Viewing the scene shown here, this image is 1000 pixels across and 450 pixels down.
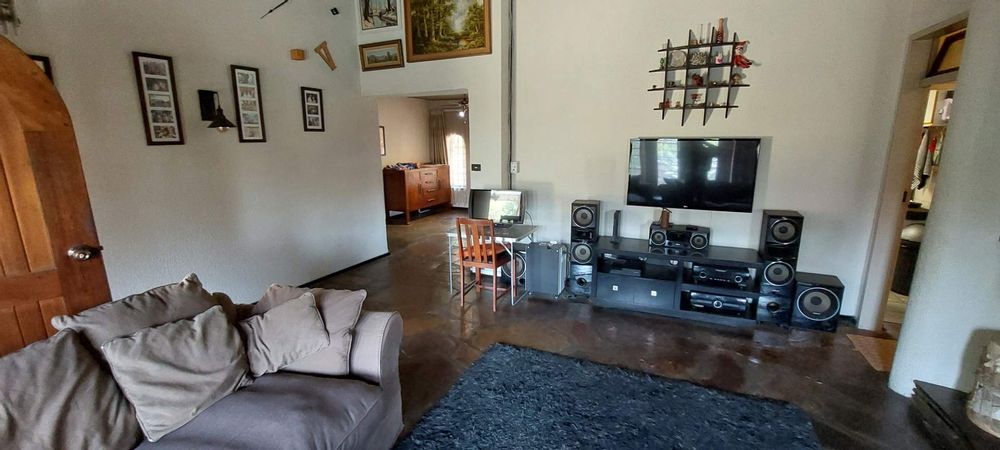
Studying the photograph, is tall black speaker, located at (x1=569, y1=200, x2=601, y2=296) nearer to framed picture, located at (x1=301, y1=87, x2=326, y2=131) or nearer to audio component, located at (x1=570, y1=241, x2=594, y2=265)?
audio component, located at (x1=570, y1=241, x2=594, y2=265)

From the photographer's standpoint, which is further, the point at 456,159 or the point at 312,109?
the point at 456,159

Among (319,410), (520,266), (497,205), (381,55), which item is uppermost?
(381,55)

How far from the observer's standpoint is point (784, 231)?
3146mm

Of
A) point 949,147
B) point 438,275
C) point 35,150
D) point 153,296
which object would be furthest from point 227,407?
point 949,147

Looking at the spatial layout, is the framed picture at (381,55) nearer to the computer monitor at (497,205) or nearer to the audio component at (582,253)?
the computer monitor at (497,205)

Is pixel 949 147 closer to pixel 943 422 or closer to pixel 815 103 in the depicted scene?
pixel 815 103

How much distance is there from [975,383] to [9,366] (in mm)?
4026

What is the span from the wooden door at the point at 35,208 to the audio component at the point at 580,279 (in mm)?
3186

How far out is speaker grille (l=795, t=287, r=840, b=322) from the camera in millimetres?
3111

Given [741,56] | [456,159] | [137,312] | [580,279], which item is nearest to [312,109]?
[137,312]

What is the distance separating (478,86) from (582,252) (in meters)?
1.85

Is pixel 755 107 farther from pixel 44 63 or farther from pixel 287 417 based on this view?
pixel 44 63

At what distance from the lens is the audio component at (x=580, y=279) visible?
12.5 ft

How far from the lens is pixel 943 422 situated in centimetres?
204
